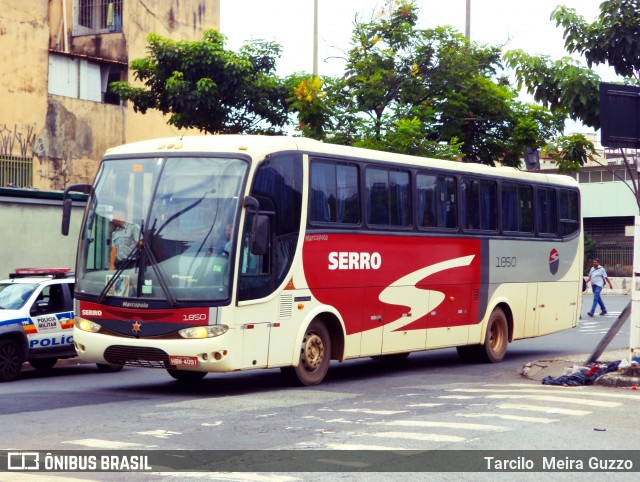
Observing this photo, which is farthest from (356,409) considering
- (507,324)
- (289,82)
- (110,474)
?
(289,82)

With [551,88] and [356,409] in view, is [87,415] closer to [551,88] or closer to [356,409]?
[356,409]

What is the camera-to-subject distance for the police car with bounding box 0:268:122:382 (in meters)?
17.0

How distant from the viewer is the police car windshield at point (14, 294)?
57.4 feet

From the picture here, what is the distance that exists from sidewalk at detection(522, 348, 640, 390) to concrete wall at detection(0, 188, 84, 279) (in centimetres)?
1224

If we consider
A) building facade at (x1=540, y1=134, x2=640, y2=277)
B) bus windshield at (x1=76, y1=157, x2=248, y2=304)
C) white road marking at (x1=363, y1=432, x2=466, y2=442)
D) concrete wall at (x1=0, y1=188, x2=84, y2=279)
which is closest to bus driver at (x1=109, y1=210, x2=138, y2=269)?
bus windshield at (x1=76, y1=157, x2=248, y2=304)

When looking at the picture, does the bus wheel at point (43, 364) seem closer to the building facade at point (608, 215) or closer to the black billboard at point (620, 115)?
the black billboard at point (620, 115)

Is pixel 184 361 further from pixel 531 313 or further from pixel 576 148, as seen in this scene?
pixel 576 148

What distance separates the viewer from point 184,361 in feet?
44.1

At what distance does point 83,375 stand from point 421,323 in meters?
5.71

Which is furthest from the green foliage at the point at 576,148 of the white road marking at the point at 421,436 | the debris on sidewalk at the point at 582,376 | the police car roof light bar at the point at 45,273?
the white road marking at the point at 421,436

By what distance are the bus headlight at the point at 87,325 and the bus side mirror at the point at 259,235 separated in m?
2.29

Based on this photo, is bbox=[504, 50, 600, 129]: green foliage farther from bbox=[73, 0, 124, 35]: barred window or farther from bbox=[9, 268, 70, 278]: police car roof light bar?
bbox=[73, 0, 124, 35]: barred window

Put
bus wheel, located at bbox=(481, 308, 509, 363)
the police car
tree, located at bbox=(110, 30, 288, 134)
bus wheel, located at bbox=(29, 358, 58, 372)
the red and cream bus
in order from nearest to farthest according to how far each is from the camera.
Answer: the red and cream bus, the police car, bus wheel, located at bbox=(29, 358, 58, 372), bus wheel, located at bbox=(481, 308, 509, 363), tree, located at bbox=(110, 30, 288, 134)

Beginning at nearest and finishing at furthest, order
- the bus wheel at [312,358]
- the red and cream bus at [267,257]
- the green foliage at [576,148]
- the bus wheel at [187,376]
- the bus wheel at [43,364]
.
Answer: the red and cream bus at [267,257], the bus wheel at [312,358], the bus wheel at [187,376], the bus wheel at [43,364], the green foliage at [576,148]
